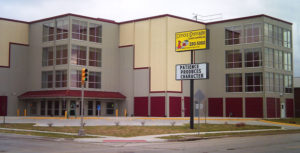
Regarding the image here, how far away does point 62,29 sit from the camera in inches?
2051

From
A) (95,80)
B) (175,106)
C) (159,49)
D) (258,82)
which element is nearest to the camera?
(175,106)

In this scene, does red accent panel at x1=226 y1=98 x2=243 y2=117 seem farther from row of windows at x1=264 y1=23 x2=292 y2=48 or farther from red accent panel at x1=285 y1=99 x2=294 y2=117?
row of windows at x1=264 y1=23 x2=292 y2=48

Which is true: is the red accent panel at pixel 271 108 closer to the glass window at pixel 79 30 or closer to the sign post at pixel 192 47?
the sign post at pixel 192 47

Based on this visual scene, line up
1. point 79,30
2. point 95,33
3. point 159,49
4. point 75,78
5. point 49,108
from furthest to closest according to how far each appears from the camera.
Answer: point 95,33, point 49,108, point 79,30, point 159,49, point 75,78

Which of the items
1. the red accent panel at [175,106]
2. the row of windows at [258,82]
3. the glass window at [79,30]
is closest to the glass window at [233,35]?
the row of windows at [258,82]

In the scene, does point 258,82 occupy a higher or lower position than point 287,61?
lower

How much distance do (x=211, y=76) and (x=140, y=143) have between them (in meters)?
37.3

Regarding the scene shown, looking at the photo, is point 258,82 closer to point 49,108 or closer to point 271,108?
point 271,108

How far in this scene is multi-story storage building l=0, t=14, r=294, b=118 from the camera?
5134 centimetres

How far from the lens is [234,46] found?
5397 centimetres

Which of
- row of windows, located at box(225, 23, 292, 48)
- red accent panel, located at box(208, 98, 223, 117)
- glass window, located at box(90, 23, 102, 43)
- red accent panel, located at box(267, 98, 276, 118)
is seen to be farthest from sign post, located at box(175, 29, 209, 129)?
red accent panel, located at box(208, 98, 223, 117)

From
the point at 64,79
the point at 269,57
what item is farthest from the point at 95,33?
the point at 269,57

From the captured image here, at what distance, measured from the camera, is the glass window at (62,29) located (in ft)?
169

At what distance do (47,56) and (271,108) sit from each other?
31922 mm
